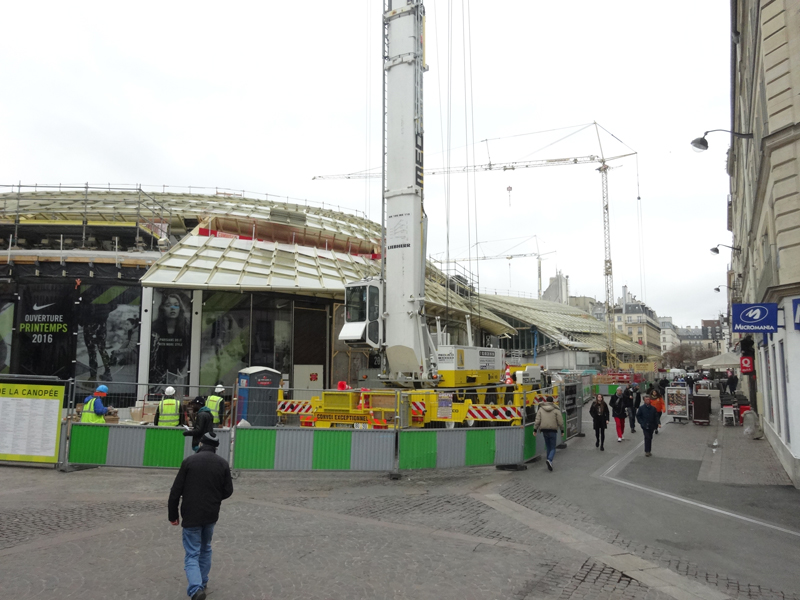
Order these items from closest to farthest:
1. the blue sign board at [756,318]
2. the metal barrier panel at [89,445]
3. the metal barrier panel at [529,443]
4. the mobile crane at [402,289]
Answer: the blue sign board at [756,318] < the metal barrier panel at [89,445] < the metal barrier panel at [529,443] < the mobile crane at [402,289]

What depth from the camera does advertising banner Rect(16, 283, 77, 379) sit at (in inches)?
885

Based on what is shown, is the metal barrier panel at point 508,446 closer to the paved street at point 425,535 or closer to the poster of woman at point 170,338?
the paved street at point 425,535

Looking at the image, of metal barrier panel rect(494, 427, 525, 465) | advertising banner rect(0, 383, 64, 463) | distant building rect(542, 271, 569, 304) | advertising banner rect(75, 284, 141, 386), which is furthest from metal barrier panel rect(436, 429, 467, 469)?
distant building rect(542, 271, 569, 304)

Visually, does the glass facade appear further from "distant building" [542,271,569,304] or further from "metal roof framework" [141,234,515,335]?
"distant building" [542,271,569,304]

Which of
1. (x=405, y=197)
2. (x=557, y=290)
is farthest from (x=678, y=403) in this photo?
(x=557, y=290)

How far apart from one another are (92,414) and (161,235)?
1617cm

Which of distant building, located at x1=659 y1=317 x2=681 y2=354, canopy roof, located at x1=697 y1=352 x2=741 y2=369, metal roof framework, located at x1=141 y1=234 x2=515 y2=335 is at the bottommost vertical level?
canopy roof, located at x1=697 y1=352 x2=741 y2=369

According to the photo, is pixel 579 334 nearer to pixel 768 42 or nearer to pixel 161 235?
pixel 161 235

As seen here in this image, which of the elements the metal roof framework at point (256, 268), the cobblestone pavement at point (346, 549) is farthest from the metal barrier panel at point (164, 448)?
the metal roof framework at point (256, 268)

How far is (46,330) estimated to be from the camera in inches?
893

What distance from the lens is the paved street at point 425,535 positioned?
5723 mm

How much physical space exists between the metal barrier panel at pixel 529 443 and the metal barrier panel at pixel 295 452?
4740mm

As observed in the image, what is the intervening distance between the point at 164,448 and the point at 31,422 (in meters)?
3.09

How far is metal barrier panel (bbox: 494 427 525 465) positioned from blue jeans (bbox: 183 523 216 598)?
24.8ft
